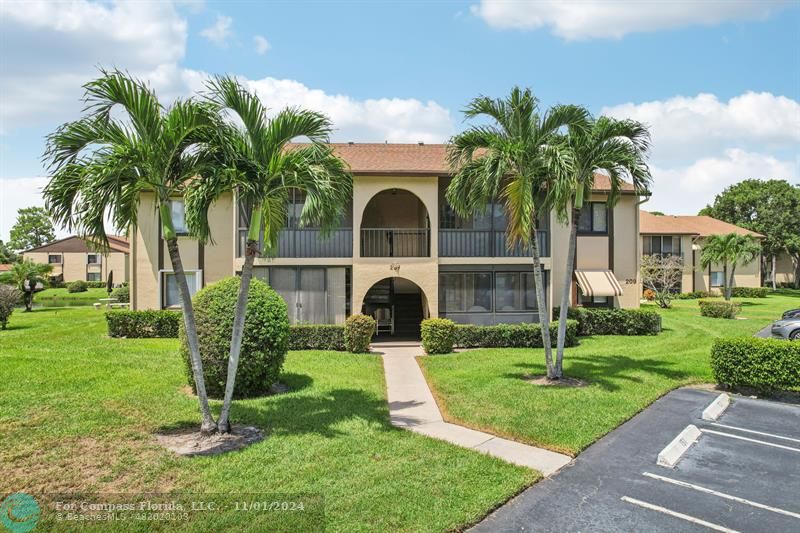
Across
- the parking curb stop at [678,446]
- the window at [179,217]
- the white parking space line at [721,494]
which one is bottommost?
the white parking space line at [721,494]

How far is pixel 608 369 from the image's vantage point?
46.2ft

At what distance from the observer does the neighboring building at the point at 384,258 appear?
19.1 m

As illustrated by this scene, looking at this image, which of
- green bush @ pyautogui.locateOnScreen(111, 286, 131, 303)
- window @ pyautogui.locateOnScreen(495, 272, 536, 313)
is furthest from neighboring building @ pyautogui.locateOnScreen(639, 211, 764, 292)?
green bush @ pyautogui.locateOnScreen(111, 286, 131, 303)

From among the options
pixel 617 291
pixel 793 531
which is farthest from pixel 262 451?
pixel 617 291

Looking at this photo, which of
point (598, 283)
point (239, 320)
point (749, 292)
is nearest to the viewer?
point (239, 320)

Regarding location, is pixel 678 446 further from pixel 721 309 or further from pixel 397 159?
pixel 721 309

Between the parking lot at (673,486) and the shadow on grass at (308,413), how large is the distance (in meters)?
3.45

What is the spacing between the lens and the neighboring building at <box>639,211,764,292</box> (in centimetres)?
4122

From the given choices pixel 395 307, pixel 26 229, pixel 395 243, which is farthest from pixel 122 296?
pixel 26 229

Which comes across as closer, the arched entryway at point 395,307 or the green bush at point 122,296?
the arched entryway at point 395,307

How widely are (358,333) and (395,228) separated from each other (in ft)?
16.6

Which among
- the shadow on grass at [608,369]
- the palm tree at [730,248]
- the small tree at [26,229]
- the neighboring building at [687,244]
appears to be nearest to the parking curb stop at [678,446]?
the shadow on grass at [608,369]

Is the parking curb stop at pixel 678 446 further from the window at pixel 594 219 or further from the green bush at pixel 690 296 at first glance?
the green bush at pixel 690 296

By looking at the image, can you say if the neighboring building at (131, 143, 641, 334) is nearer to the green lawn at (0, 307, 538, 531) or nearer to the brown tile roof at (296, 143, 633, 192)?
the brown tile roof at (296, 143, 633, 192)
